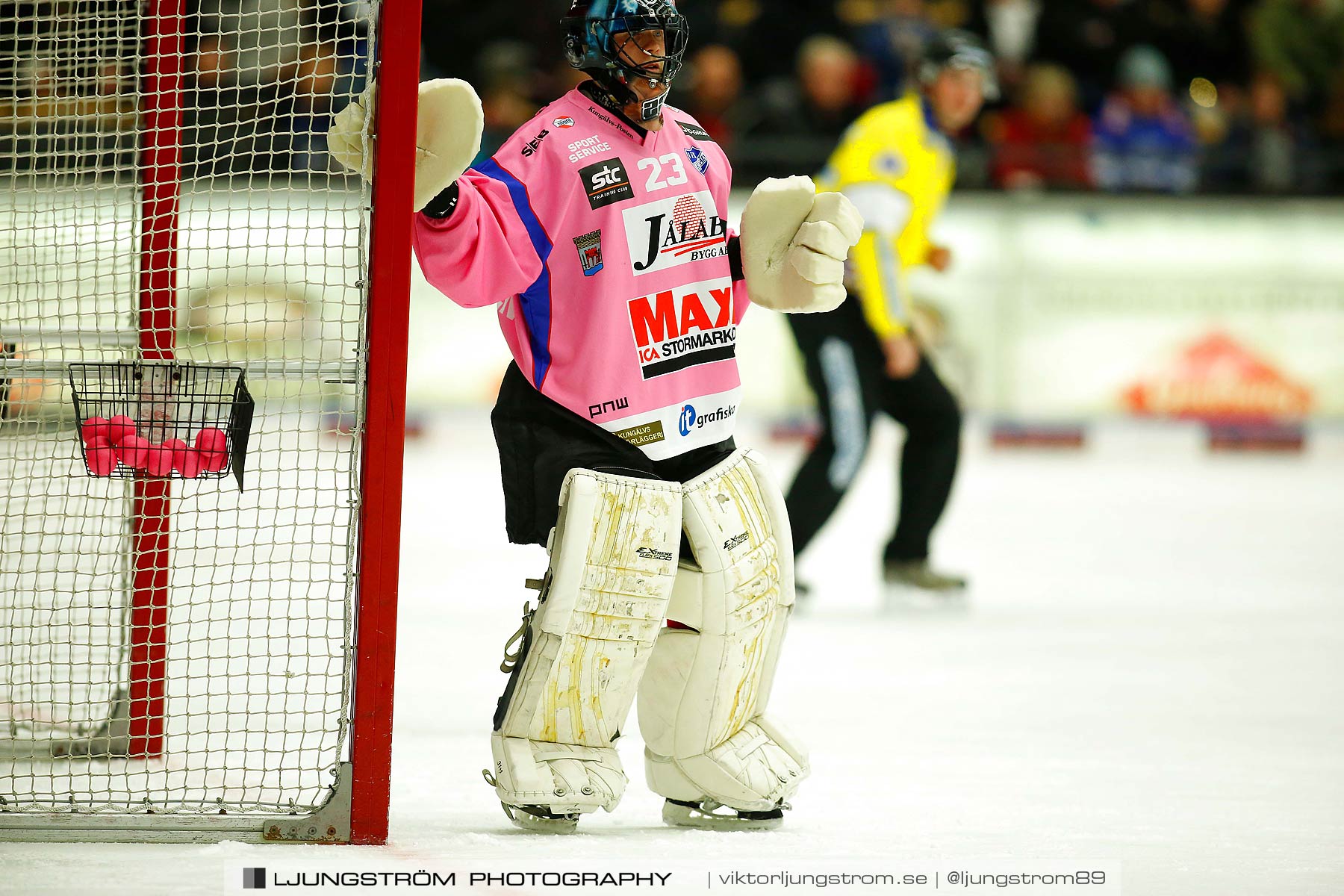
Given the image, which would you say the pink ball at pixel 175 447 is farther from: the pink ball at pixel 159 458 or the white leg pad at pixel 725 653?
the white leg pad at pixel 725 653

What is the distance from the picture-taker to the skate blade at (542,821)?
265 centimetres

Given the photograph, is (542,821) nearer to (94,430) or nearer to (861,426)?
(94,430)

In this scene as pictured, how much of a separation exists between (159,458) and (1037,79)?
9.58 meters

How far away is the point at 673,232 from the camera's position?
8.91ft

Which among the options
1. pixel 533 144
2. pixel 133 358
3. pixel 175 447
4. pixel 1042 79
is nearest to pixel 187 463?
pixel 175 447

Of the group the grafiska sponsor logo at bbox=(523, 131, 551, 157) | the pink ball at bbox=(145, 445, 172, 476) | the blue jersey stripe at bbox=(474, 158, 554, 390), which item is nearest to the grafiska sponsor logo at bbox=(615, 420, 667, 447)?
the blue jersey stripe at bbox=(474, 158, 554, 390)

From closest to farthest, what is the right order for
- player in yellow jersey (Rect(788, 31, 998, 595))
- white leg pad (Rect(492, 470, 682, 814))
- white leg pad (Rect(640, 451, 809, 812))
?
white leg pad (Rect(492, 470, 682, 814)) < white leg pad (Rect(640, 451, 809, 812)) < player in yellow jersey (Rect(788, 31, 998, 595))

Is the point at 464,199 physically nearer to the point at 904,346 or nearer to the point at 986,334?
the point at 904,346

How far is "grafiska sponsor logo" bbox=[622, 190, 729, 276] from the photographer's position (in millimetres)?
2680

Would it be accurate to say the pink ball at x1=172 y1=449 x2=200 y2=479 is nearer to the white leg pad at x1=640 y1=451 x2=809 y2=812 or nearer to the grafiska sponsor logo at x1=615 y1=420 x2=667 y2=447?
the grafiska sponsor logo at x1=615 y1=420 x2=667 y2=447

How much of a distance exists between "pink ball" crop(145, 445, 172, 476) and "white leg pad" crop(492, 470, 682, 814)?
63 cm

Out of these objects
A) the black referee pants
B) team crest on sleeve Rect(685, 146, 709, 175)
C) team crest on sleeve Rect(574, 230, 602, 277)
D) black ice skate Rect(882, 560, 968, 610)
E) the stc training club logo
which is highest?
team crest on sleeve Rect(685, 146, 709, 175)

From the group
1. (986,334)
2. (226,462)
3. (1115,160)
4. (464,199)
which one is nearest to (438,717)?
(226,462)

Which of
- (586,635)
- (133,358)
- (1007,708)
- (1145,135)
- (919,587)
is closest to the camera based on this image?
(586,635)
